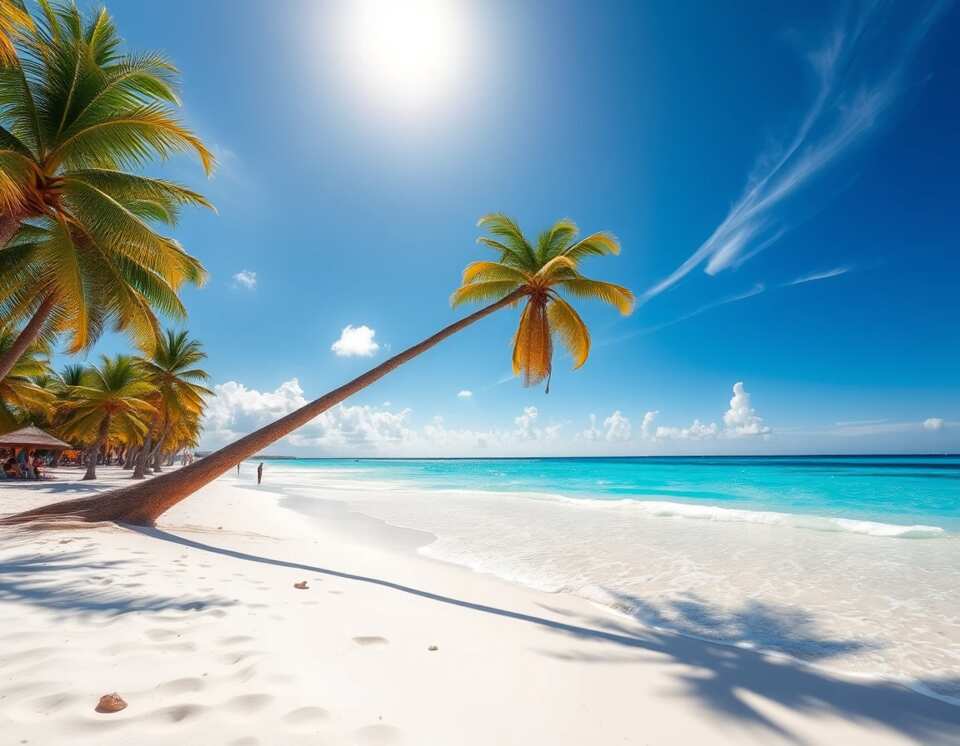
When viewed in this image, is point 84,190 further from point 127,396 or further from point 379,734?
point 127,396

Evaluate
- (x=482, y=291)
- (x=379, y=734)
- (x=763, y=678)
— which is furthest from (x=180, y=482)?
(x=763, y=678)

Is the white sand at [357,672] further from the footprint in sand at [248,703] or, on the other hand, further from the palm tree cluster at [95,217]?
the palm tree cluster at [95,217]

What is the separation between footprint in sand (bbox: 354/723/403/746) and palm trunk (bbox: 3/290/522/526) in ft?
24.3

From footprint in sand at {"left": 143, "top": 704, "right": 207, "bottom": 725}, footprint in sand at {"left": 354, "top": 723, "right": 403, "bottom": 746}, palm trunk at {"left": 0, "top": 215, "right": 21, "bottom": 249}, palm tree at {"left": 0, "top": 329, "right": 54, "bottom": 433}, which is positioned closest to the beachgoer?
palm tree at {"left": 0, "top": 329, "right": 54, "bottom": 433}

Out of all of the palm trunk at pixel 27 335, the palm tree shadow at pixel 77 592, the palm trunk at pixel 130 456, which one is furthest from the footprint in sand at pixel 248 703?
the palm trunk at pixel 130 456

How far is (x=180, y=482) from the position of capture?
813 centimetres

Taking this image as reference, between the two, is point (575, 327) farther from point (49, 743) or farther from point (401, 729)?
point (49, 743)

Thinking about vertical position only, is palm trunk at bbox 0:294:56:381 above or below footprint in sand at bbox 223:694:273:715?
above

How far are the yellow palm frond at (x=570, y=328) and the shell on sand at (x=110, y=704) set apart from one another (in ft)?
39.5

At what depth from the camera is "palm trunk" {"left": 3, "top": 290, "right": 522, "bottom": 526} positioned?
7.32m

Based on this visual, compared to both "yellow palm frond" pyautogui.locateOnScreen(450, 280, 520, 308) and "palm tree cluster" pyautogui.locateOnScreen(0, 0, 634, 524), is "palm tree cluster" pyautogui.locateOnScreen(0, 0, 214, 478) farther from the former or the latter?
"yellow palm frond" pyautogui.locateOnScreen(450, 280, 520, 308)

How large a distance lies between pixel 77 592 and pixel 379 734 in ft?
10.9

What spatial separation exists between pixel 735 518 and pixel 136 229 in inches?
746

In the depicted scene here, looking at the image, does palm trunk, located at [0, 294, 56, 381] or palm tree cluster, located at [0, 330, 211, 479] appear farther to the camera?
palm tree cluster, located at [0, 330, 211, 479]
